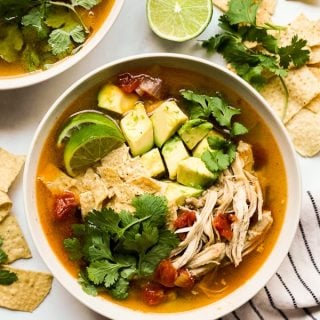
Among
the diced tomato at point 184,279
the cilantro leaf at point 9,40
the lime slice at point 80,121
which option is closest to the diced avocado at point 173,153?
the lime slice at point 80,121

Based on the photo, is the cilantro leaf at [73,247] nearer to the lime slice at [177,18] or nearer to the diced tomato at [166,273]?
the diced tomato at [166,273]

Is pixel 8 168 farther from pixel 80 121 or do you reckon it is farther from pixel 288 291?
pixel 288 291

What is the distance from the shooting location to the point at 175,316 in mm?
2625

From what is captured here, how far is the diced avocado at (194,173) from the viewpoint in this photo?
2.55 m

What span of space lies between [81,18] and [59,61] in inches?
7.3

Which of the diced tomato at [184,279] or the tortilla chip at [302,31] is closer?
the diced tomato at [184,279]

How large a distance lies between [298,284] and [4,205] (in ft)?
3.87

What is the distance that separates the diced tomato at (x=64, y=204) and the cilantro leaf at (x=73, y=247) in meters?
0.10

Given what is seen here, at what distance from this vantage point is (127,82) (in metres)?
2.64

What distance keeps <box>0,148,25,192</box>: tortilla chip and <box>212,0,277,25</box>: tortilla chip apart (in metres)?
0.99

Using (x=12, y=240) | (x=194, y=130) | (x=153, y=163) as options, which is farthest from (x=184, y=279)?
(x=12, y=240)

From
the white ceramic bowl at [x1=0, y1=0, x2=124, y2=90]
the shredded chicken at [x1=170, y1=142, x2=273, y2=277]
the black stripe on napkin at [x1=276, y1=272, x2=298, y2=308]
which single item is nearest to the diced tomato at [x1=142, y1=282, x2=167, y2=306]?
the shredded chicken at [x1=170, y1=142, x2=273, y2=277]

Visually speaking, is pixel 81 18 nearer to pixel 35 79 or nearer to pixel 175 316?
pixel 35 79

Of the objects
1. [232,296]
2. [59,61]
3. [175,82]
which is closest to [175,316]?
[232,296]
